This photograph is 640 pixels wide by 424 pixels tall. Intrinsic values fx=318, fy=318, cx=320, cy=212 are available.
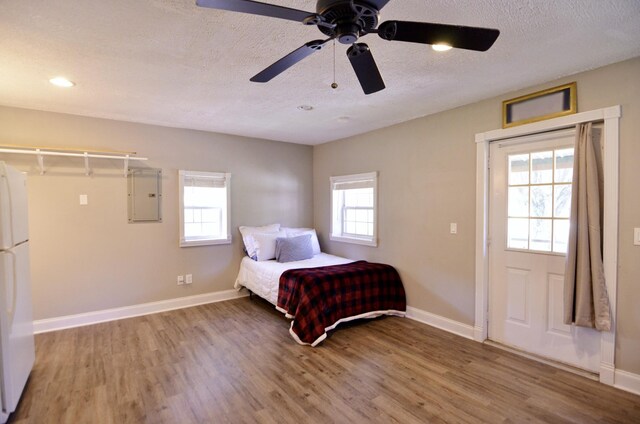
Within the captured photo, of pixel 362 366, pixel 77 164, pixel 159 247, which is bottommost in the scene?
pixel 362 366

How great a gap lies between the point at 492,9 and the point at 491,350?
279cm

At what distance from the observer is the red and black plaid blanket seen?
318cm

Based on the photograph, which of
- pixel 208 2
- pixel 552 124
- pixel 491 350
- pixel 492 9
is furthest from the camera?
pixel 491 350

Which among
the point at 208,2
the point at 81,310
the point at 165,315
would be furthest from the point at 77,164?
the point at 208,2

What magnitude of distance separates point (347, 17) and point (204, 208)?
370cm

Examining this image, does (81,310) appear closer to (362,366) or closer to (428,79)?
(362,366)

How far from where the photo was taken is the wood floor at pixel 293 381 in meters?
2.09

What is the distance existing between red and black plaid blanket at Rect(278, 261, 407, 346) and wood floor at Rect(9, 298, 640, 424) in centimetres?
18

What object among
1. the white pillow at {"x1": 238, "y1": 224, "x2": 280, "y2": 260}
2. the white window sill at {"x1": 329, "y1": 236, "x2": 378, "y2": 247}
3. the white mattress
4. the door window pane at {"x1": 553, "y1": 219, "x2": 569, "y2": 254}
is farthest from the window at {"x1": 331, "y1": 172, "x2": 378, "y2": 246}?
the door window pane at {"x1": 553, "y1": 219, "x2": 569, "y2": 254}

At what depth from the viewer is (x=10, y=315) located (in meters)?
2.01

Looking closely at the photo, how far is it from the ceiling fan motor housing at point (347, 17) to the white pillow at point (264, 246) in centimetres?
333

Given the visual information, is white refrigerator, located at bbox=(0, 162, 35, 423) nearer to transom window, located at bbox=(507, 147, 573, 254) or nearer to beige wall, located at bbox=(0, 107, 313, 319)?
beige wall, located at bbox=(0, 107, 313, 319)

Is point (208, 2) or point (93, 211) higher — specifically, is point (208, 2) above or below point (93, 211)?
above

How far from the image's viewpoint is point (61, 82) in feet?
8.81
